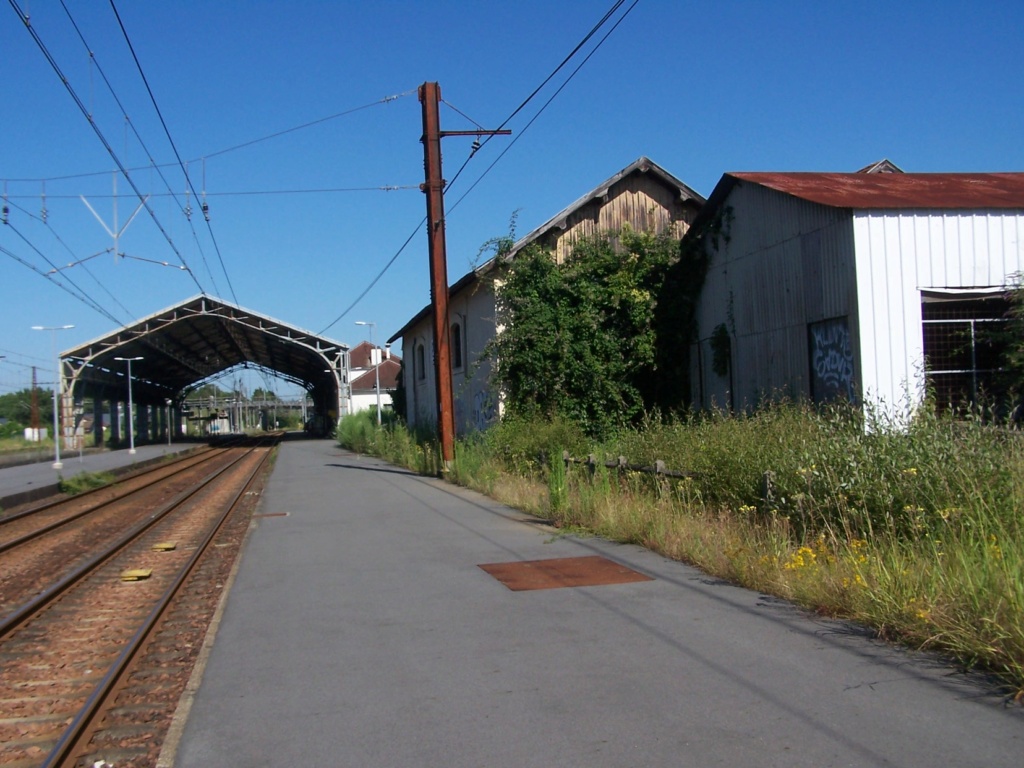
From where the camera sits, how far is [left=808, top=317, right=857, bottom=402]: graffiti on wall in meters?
14.3

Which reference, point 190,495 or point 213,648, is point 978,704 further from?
point 190,495

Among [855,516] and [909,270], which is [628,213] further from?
[855,516]

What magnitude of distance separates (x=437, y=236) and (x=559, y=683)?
16.8m

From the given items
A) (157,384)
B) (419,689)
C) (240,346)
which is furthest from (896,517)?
(157,384)

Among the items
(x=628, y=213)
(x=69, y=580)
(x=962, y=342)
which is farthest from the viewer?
(x=628, y=213)

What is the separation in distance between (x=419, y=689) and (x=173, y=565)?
7.53 metres

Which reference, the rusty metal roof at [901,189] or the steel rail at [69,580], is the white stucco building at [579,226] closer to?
the rusty metal roof at [901,189]

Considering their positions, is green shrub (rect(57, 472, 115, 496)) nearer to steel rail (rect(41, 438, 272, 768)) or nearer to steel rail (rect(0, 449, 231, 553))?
steel rail (rect(0, 449, 231, 553))

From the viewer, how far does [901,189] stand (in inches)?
632

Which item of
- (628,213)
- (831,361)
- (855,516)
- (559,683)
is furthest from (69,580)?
(628,213)

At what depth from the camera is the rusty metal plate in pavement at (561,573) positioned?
8.65 meters

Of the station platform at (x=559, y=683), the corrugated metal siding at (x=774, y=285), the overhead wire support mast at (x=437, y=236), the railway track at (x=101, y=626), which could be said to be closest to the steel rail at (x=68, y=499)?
the railway track at (x=101, y=626)

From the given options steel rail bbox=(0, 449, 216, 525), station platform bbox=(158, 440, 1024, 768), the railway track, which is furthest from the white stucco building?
station platform bbox=(158, 440, 1024, 768)

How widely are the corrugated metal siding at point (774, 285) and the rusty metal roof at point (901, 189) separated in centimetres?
28
